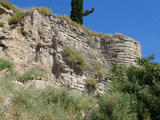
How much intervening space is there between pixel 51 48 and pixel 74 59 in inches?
62.1

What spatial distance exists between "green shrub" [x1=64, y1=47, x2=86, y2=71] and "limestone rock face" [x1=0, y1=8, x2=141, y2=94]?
0.32 meters

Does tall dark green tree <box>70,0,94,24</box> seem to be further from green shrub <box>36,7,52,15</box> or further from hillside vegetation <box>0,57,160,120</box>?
hillside vegetation <box>0,57,160,120</box>

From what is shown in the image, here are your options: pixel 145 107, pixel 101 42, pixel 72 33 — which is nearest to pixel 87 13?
pixel 101 42

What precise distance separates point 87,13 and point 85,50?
7.13m

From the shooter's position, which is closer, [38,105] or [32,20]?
[38,105]

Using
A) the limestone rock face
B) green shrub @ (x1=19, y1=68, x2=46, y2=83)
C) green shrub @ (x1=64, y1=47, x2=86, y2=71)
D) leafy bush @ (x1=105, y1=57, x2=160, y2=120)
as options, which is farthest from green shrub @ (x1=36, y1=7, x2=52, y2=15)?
leafy bush @ (x1=105, y1=57, x2=160, y2=120)

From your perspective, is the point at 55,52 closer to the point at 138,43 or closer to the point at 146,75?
the point at 146,75

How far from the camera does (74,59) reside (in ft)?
38.6

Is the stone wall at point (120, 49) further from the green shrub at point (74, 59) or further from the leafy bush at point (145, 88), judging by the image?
the leafy bush at point (145, 88)

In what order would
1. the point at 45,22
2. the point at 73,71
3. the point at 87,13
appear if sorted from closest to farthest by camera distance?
the point at 73,71
the point at 45,22
the point at 87,13

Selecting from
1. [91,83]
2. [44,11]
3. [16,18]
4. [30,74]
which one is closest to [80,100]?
[30,74]

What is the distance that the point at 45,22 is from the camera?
493 inches

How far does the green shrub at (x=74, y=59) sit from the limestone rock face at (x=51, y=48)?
32 centimetres

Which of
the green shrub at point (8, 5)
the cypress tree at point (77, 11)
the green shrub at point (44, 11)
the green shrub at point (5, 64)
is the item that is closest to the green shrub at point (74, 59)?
the green shrub at point (44, 11)
